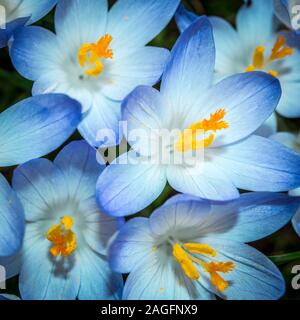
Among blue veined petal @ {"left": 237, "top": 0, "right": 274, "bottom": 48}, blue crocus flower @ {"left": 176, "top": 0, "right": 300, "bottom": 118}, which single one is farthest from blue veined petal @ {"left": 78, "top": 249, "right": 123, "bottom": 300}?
blue veined petal @ {"left": 237, "top": 0, "right": 274, "bottom": 48}

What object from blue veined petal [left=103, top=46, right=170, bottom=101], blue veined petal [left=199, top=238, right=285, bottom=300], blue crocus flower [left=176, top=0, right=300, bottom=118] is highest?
blue veined petal [left=103, top=46, right=170, bottom=101]

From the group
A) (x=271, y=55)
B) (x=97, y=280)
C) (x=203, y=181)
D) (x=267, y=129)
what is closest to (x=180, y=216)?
(x=203, y=181)

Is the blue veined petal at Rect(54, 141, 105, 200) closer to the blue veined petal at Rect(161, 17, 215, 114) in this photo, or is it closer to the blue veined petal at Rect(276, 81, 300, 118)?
the blue veined petal at Rect(161, 17, 215, 114)

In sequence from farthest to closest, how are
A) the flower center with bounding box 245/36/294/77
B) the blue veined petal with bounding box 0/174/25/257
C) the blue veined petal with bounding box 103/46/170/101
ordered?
the flower center with bounding box 245/36/294/77 < the blue veined petal with bounding box 103/46/170/101 < the blue veined petal with bounding box 0/174/25/257

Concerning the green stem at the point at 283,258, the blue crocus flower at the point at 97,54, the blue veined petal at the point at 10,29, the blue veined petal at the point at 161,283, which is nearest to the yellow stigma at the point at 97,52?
the blue crocus flower at the point at 97,54

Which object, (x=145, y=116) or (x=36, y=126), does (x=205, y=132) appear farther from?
(x=36, y=126)

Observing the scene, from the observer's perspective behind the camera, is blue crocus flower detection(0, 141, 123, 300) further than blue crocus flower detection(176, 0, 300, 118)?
No
